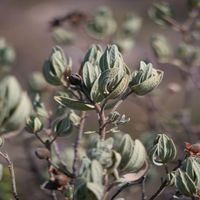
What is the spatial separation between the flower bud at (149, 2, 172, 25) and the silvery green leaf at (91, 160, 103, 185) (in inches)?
40.0

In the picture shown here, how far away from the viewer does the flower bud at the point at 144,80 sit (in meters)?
0.98

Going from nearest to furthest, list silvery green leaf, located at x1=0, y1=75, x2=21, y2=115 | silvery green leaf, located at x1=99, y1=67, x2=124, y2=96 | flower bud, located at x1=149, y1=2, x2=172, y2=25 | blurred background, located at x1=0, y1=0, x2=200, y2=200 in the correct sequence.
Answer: silvery green leaf, located at x1=0, y1=75, x2=21, y2=115
silvery green leaf, located at x1=99, y1=67, x2=124, y2=96
flower bud, located at x1=149, y1=2, x2=172, y2=25
blurred background, located at x1=0, y1=0, x2=200, y2=200

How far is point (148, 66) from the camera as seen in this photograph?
3.28 ft

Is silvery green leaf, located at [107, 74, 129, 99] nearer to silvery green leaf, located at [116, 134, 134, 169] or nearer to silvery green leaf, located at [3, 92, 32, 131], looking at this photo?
silvery green leaf, located at [116, 134, 134, 169]

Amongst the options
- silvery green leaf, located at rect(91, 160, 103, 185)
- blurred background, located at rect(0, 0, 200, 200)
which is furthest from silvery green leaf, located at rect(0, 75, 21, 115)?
blurred background, located at rect(0, 0, 200, 200)

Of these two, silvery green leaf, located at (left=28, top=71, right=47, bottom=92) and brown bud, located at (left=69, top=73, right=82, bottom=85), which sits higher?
brown bud, located at (left=69, top=73, right=82, bottom=85)

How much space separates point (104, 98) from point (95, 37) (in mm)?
1022

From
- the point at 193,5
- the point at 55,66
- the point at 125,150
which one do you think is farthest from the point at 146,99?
the point at 125,150

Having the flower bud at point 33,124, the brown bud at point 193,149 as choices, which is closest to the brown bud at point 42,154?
the flower bud at point 33,124

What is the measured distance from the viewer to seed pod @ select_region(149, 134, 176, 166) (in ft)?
3.32

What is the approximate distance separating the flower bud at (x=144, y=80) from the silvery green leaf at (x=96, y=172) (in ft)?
0.66

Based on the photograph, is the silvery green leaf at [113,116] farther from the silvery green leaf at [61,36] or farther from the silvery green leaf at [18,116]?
the silvery green leaf at [61,36]

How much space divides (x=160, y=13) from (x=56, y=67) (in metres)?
0.73

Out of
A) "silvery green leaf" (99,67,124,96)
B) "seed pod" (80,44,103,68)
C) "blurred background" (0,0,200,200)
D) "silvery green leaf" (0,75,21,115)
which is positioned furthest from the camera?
"blurred background" (0,0,200,200)
